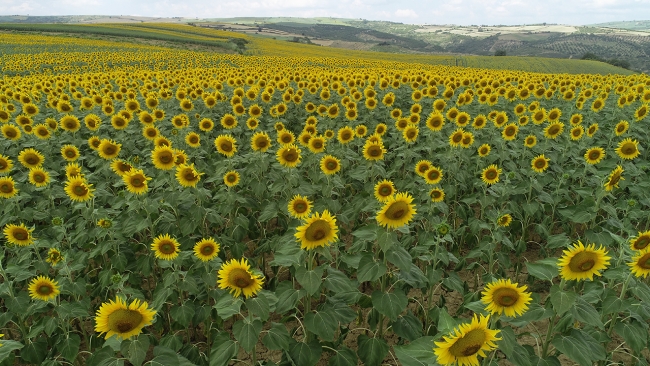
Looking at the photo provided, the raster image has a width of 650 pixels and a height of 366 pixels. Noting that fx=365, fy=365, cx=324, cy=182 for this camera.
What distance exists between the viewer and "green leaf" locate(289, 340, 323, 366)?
3.12 metres

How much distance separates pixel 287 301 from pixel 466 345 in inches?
59.9

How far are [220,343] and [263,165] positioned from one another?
3.13 metres

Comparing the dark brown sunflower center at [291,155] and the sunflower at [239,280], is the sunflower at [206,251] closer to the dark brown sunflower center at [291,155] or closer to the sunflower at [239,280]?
the sunflower at [239,280]

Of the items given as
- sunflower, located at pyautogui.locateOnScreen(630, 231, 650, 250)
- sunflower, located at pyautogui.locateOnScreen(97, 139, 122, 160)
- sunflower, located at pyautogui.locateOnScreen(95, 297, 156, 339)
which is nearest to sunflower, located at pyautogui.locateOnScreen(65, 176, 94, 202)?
sunflower, located at pyautogui.locateOnScreen(97, 139, 122, 160)

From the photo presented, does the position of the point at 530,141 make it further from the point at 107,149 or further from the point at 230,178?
the point at 107,149

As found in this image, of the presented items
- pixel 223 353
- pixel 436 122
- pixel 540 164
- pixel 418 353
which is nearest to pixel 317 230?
pixel 418 353

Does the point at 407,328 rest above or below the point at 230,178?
below

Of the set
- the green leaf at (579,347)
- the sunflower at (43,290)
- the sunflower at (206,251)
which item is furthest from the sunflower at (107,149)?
the green leaf at (579,347)

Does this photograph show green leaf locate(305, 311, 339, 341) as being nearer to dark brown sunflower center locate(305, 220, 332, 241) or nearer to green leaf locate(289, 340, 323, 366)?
green leaf locate(289, 340, 323, 366)

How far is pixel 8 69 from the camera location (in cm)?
1948

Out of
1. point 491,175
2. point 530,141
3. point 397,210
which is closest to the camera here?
point 397,210

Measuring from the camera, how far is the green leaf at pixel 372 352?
10.7 ft

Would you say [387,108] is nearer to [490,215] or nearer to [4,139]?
[490,215]

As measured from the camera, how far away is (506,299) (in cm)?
234
